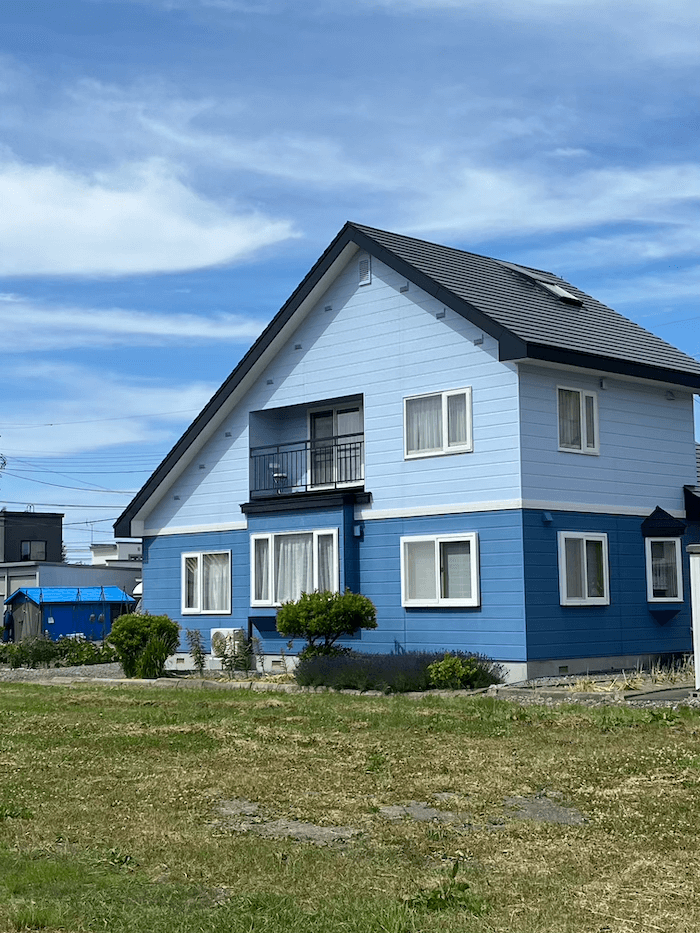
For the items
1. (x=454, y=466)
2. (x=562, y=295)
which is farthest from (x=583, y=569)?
(x=562, y=295)


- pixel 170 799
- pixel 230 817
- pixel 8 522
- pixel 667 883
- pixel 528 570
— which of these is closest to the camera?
pixel 667 883

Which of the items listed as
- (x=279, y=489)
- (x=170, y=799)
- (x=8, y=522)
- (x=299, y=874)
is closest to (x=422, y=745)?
(x=170, y=799)

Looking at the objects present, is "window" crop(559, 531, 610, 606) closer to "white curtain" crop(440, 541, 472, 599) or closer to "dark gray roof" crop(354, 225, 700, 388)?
"white curtain" crop(440, 541, 472, 599)

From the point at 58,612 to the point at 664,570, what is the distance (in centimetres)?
2819

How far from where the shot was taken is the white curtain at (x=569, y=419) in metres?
23.5

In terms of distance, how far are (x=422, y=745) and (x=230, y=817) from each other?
414 centimetres

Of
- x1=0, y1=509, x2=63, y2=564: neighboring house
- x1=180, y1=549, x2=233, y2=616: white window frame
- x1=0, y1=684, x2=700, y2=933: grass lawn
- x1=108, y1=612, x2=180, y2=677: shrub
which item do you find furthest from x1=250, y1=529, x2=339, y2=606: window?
x1=0, y1=509, x2=63, y2=564: neighboring house

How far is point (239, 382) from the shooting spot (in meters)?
28.1

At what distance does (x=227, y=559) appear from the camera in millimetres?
28609

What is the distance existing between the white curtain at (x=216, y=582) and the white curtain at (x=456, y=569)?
6947mm

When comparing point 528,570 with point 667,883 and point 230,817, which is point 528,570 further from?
point 667,883

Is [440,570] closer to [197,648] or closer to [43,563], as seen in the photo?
[197,648]

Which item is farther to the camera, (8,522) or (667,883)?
(8,522)

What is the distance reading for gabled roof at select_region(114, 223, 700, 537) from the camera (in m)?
23.0
